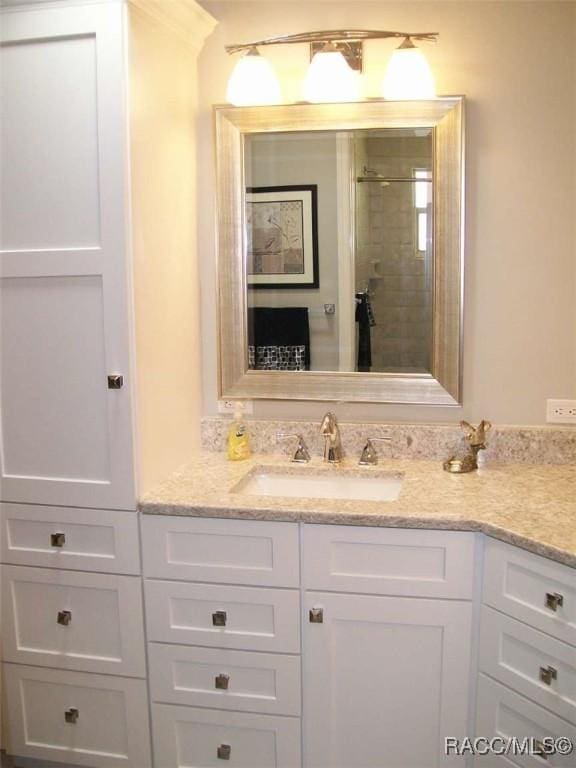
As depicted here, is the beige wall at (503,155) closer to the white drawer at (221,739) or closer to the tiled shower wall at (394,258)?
the tiled shower wall at (394,258)

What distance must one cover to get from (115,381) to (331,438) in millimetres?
713

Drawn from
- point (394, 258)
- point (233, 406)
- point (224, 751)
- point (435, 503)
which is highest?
point (394, 258)

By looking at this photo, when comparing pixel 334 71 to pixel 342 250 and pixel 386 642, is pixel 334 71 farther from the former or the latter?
pixel 386 642

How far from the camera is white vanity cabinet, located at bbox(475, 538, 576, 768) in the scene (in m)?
1.61

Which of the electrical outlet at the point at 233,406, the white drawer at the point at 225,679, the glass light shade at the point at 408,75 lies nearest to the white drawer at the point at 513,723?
the white drawer at the point at 225,679

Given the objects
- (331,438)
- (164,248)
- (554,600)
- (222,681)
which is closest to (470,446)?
(331,438)

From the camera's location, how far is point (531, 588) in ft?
5.53

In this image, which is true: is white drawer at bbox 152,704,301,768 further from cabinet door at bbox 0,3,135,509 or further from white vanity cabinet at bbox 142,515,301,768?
cabinet door at bbox 0,3,135,509

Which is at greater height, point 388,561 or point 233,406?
point 233,406

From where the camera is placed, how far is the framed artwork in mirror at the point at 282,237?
7.53ft

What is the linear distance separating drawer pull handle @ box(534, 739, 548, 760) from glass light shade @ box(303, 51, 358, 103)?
1.81 meters

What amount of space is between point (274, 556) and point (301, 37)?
152 centimetres

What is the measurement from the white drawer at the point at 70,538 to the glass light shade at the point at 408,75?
4.71ft

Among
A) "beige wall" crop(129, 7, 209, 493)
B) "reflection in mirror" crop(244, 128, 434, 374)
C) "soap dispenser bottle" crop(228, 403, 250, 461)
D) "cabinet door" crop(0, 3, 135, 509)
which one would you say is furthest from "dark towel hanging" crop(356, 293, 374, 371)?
"cabinet door" crop(0, 3, 135, 509)
